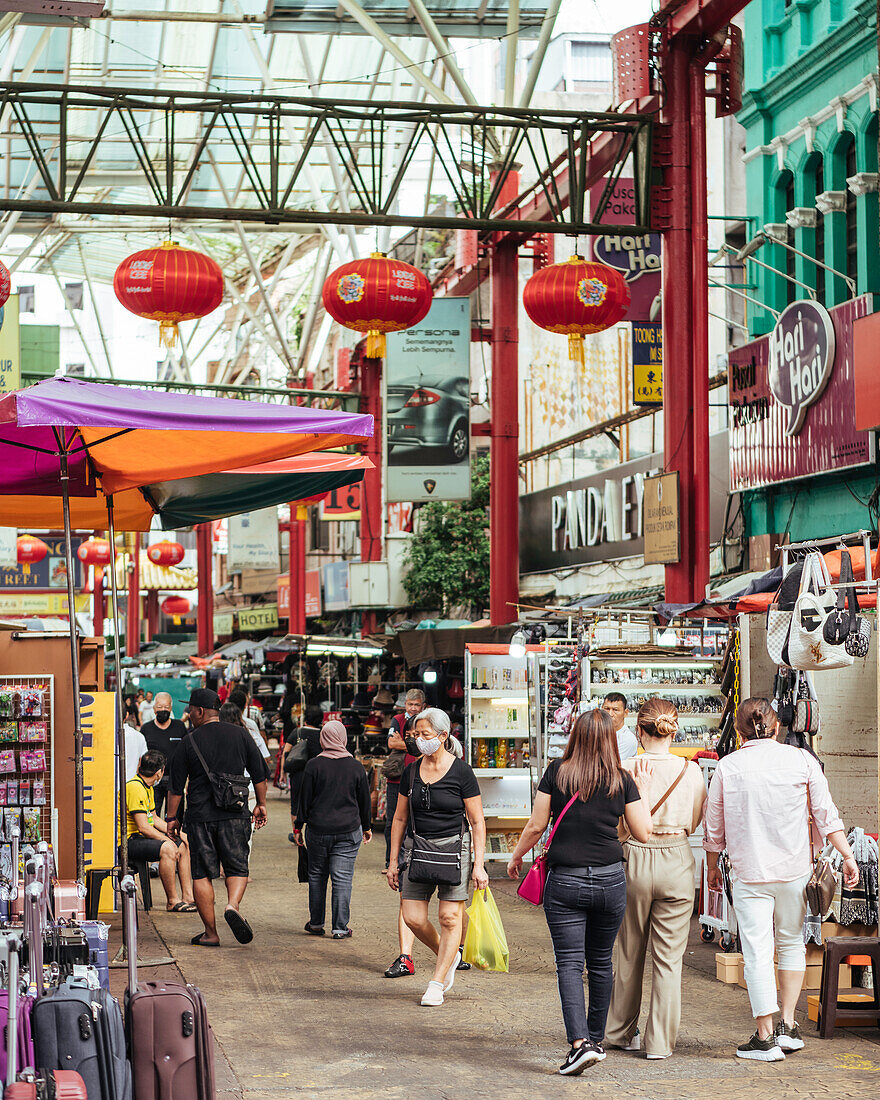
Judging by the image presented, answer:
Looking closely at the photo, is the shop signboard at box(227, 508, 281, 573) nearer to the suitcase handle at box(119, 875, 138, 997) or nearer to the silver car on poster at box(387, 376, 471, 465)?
the silver car on poster at box(387, 376, 471, 465)

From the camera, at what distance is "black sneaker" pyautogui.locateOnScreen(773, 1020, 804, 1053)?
7.45m

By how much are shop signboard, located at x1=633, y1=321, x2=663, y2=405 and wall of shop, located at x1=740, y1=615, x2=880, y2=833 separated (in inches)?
399

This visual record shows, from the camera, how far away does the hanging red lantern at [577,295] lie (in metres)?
13.8

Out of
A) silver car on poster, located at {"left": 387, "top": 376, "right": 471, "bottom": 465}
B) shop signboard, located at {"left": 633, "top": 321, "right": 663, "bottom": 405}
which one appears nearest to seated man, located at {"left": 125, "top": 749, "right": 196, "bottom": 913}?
silver car on poster, located at {"left": 387, "top": 376, "right": 471, "bottom": 465}

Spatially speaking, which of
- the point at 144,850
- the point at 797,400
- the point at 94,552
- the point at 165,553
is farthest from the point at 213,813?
the point at 165,553

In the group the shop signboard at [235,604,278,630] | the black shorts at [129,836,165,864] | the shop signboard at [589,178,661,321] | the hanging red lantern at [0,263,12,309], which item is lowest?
the black shorts at [129,836,165,864]

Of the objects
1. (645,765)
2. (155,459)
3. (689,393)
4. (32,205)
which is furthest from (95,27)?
(645,765)

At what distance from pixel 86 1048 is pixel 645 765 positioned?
3399 mm

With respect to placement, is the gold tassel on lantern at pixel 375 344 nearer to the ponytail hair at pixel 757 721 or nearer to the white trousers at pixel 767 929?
the ponytail hair at pixel 757 721

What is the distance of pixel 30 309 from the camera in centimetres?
8750

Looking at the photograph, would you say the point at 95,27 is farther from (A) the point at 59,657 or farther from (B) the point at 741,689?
(B) the point at 741,689

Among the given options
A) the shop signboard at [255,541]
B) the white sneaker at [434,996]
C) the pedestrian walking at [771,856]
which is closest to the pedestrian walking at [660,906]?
the pedestrian walking at [771,856]

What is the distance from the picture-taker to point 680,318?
15258 millimetres

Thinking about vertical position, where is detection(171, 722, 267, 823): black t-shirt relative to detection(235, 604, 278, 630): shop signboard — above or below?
below
